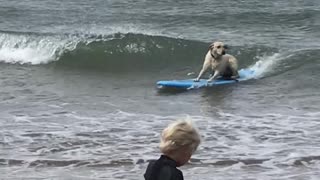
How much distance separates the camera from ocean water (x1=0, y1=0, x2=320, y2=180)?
8.66 meters

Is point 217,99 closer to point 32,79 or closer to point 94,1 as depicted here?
point 32,79

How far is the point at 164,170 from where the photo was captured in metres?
4.14

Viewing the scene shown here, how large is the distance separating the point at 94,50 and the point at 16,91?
528 centimetres

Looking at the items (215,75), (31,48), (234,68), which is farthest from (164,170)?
(31,48)

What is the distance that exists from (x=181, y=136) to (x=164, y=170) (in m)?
0.22

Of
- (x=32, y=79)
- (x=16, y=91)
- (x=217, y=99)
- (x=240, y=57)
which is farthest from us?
(x=240, y=57)

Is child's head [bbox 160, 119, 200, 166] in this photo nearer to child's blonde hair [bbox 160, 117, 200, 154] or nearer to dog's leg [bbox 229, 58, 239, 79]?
child's blonde hair [bbox 160, 117, 200, 154]

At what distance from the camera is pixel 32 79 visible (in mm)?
15109

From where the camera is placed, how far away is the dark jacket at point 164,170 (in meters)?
4.14

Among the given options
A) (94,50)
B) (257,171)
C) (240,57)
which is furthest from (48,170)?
(94,50)

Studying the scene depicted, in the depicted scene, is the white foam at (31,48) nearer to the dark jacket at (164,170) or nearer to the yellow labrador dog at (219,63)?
the yellow labrador dog at (219,63)

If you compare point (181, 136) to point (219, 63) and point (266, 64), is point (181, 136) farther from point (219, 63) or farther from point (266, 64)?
point (266, 64)

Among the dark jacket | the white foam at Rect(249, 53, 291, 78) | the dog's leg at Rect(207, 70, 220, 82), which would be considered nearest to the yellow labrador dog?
the dog's leg at Rect(207, 70, 220, 82)

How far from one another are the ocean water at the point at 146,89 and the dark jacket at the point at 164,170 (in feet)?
12.5
